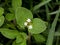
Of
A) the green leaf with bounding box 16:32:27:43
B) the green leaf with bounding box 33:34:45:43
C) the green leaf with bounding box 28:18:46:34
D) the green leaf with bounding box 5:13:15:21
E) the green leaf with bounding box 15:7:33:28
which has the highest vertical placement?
the green leaf with bounding box 15:7:33:28

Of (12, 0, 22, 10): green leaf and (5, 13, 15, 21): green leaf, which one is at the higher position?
(12, 0, 22, 10): green leaf

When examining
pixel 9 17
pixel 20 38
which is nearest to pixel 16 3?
pixel 9 17

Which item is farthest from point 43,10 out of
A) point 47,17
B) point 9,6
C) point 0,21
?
point 0,21

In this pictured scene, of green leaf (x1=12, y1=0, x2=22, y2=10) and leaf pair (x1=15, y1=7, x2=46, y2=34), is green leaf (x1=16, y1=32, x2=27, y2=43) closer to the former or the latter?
leaf pair (x1=15, y1=7, x2=46, y2=34)

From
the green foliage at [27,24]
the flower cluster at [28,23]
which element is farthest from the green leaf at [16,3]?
the flower cluster at [28,23]

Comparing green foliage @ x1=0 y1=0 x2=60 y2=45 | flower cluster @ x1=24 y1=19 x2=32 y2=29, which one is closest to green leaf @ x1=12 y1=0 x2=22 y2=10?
green foliage @ x1=0 y1=0 x2=60 y2=45

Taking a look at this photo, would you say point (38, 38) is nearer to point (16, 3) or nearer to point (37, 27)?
point (37, 27)

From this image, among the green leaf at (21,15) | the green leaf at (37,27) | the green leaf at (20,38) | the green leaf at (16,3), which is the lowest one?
the green leaf at (20,38)

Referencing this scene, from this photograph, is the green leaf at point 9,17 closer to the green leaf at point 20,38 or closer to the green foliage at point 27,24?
the green foliage at point 27,24
